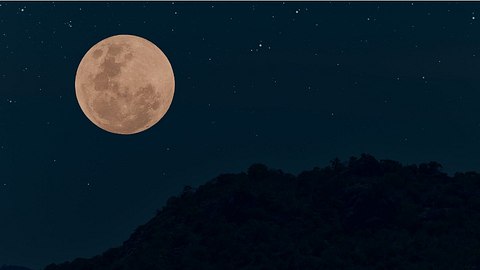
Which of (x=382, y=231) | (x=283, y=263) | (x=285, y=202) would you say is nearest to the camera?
(x=283, y=263)

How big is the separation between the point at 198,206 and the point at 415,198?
2068 centimetres

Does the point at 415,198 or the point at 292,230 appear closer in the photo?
the point at 292,230

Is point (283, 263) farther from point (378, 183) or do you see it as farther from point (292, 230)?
point (378, 183)

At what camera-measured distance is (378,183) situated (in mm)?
77438

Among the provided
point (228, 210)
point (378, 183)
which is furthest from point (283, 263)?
point (378, 183)

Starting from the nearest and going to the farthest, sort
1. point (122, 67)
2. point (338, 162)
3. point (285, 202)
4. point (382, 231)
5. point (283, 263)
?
point (122, 67), point (283, 263), point (382, 231), point (285, 202), point (338, 162)

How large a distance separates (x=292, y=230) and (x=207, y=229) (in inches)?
303

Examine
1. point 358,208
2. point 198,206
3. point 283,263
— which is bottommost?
point 283,263

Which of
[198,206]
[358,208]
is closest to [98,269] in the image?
[198,206]

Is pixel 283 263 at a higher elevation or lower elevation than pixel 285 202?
lower

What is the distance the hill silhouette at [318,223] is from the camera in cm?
6662

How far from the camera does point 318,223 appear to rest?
74000 millimetres

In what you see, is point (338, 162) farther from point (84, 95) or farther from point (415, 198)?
point (84, 95)

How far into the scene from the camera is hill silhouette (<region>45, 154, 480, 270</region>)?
66625 mm
